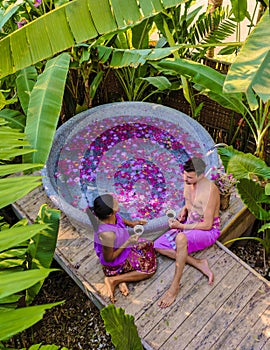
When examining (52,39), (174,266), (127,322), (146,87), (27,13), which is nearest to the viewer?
(127,322)

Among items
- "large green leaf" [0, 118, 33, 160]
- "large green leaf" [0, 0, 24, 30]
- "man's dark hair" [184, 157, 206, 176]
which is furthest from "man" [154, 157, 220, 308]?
"large green leaf" [0, 0, 24, 30]

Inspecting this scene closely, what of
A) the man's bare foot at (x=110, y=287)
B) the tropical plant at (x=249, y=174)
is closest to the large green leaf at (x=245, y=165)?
the tropical plant at (x=249, y=174)

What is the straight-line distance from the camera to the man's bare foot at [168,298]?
2.14m

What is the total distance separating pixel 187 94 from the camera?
9.58ft

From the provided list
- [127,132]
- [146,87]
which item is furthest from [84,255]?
[146,87]

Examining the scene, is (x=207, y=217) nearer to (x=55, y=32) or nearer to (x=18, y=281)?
(x=55, y=32)

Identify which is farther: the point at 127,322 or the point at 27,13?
the point at 27,13

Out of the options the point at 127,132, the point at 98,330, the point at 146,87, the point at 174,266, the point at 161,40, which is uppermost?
the point at 161,40

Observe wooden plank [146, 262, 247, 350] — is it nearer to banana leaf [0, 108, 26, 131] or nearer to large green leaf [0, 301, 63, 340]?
large green leaf [0, 301, 63, 340]

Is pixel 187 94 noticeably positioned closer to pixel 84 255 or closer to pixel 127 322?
pixel 84 255

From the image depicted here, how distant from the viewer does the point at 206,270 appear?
2279 mm

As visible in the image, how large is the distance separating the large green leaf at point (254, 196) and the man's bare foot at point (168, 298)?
0.63 meters

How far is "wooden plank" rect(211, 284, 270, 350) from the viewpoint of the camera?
6.60 feet

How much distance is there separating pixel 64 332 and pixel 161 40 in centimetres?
229
